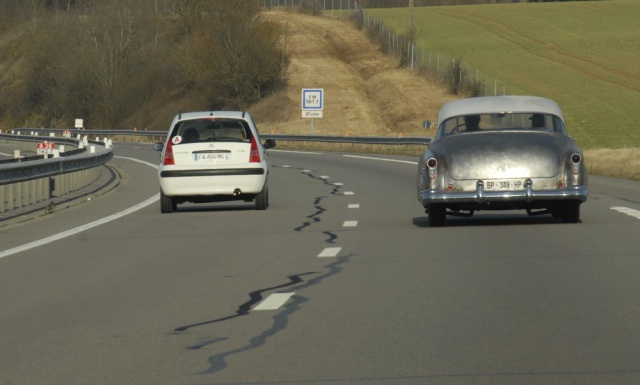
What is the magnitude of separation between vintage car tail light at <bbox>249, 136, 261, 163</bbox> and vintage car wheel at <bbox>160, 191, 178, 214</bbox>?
1.39 m

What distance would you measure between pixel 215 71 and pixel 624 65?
89.5 ft

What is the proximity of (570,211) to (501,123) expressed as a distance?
1.44m

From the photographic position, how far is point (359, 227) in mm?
18250

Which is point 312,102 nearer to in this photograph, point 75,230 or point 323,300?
point 75,230

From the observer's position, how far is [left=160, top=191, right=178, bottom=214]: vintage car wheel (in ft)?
71.3

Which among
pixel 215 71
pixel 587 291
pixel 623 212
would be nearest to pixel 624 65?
pixel 215 71

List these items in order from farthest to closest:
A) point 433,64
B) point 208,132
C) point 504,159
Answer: point 433,64 < point 208,132 < point 504,159

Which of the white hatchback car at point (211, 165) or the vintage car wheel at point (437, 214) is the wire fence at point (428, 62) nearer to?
the white hatchback car at point (211, 165)

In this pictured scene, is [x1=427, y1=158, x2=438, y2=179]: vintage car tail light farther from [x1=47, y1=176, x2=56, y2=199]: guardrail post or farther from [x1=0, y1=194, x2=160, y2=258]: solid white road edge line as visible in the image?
[x1=47, y1=176, x2=56, y2=199]: guardrail post

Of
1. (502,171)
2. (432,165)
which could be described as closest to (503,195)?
(502,171)

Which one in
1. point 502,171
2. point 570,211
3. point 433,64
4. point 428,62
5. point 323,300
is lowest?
point 323,300

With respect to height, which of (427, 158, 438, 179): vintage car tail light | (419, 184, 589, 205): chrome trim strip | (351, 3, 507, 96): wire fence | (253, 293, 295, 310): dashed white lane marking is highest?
(351, 3, 507, 96): wire fence

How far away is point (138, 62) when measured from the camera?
115 meters

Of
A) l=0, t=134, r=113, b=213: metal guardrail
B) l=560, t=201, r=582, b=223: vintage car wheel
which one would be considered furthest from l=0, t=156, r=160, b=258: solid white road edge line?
l=560, t=201, r=582, b=223: vintage car wheel
